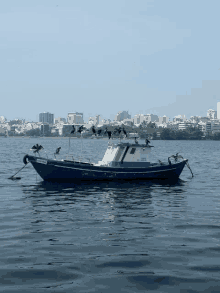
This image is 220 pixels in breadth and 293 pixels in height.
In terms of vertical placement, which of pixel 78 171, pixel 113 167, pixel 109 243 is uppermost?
pixel 113 167

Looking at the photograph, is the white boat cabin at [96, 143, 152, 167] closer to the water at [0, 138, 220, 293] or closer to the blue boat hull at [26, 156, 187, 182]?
the blue boat hull at [26, 156, 187, 182]

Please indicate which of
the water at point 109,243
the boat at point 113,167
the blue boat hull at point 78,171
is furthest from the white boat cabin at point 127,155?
the water at point 109,243

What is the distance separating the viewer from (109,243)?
1619 centimetres

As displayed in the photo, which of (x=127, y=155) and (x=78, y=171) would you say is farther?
(x=127, y=155)

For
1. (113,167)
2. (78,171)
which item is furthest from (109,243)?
(113,167)

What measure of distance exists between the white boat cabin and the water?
29.7 feet

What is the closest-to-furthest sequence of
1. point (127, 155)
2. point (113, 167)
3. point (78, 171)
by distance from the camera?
1. point (78, 171)
2. point (113, 167)
3. point (127, 155)

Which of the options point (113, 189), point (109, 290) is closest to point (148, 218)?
point (109, 290)

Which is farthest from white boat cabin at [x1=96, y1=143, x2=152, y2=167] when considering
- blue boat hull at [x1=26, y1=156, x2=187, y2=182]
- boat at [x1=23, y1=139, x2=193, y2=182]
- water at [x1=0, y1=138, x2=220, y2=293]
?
water at [x1=0, y1=138, x2=220, y2=293]

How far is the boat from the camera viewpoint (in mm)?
36062

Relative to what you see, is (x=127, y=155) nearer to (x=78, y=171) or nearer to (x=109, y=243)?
(x=78, y=171)

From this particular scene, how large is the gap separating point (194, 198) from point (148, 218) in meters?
9.39

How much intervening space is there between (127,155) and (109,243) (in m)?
22.8

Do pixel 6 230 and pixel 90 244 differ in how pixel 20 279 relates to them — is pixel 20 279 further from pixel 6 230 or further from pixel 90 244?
pixel 6 230
